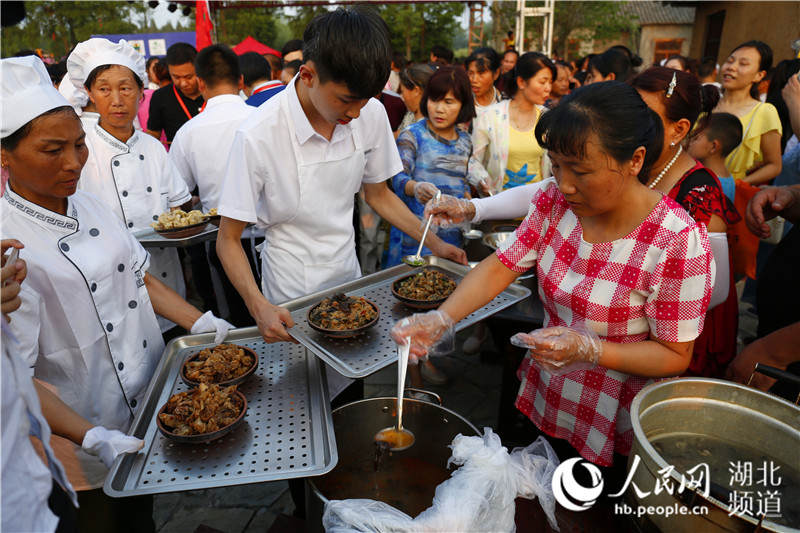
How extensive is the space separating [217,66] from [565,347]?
354 centimetres

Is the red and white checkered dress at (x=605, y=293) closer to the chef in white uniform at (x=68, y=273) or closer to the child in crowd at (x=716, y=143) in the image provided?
the chef in white uniform at (x=68, y=273)

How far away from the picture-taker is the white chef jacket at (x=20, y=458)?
36.9 inches

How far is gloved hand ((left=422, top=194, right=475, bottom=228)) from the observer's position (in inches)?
106

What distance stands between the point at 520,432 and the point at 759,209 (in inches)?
62.8

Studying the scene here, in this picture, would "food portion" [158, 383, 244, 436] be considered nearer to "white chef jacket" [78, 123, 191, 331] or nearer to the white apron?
the white apron

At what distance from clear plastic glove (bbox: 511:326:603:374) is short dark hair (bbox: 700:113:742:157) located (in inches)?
85.0

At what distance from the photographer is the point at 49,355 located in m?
1.63

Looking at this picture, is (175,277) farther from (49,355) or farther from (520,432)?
(520,432)

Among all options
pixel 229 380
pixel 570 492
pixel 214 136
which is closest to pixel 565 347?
pixel 570 492

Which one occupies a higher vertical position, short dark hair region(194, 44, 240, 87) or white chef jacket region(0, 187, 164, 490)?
short dark hair region(194, 44, 240, 87)

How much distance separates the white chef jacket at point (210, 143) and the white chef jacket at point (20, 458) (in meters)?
2.72

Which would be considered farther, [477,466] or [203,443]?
[203,443]

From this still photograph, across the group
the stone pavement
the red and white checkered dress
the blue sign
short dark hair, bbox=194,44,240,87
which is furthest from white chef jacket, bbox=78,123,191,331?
the blue sign

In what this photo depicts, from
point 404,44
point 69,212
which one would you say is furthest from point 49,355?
point 404,44
